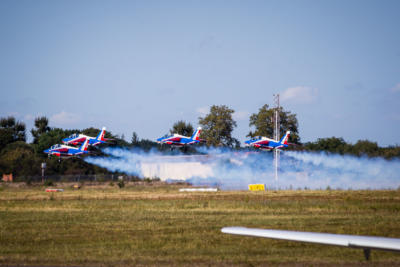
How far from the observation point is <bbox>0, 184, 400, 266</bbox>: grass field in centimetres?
1420

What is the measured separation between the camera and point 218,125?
96.9 m

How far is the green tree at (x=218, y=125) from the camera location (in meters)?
96.9

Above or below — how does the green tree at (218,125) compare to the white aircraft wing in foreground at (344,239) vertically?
above

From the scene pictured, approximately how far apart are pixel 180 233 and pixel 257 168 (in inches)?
2101

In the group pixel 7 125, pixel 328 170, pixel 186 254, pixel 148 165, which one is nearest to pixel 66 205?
pixel 186 254

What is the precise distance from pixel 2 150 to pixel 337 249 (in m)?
94.1

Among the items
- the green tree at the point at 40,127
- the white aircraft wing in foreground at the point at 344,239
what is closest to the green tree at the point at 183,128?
the green tree at the point at 40,127

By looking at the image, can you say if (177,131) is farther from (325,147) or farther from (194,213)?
(194,213)

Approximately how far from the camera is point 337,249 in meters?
15.7

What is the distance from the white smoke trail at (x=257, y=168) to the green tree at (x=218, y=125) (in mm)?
19758

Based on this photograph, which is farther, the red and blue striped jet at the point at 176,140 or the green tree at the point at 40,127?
the green tree at the point at 40,127

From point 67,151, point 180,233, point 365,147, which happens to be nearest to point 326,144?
point 365,147

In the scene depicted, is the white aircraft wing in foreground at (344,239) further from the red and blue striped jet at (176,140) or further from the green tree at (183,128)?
the green tree at (183,128)

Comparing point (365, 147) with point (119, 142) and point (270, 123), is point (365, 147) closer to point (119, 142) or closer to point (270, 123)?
point (270, 123)
